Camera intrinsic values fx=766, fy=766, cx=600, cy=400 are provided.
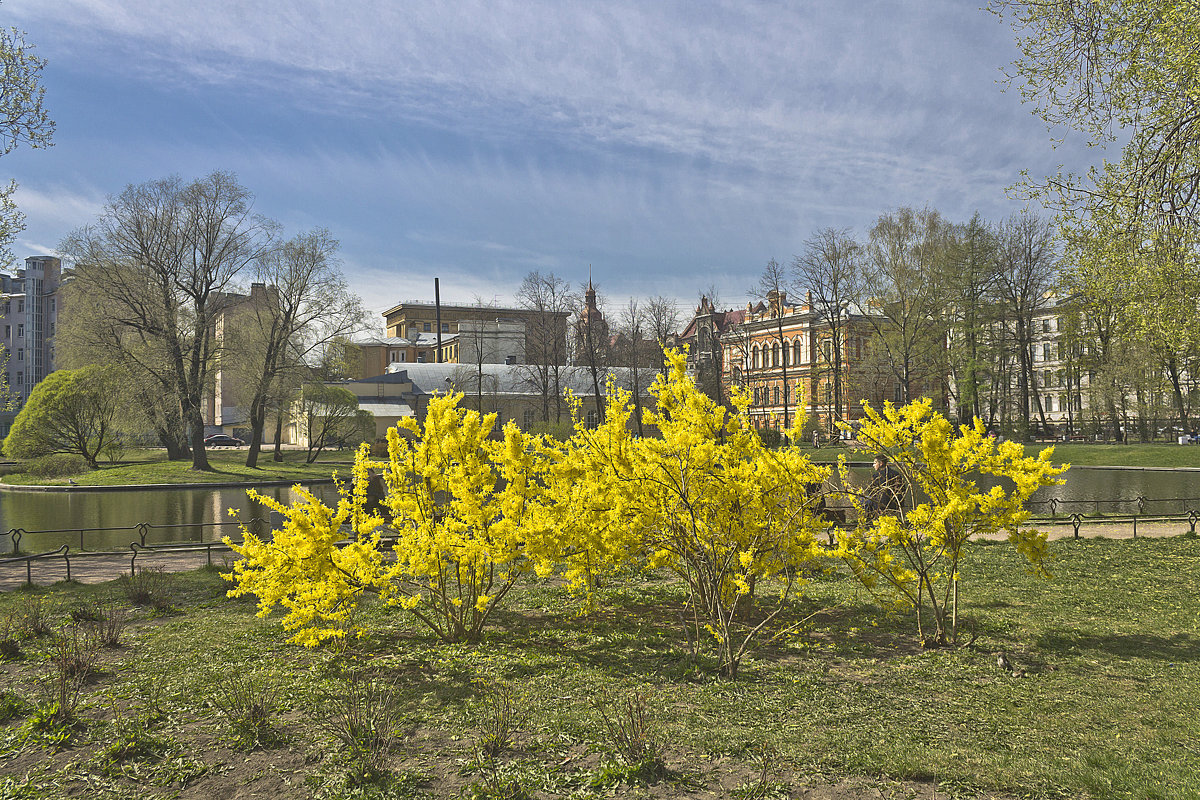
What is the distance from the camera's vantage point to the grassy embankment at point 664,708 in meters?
4.12

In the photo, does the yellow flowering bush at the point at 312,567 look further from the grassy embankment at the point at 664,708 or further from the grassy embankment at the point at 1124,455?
the grassy embankment at the point at 1124,455

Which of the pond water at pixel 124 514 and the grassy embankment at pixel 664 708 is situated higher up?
the grassy embankment at pixel 664 708

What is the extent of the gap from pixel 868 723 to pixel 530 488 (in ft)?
10.7

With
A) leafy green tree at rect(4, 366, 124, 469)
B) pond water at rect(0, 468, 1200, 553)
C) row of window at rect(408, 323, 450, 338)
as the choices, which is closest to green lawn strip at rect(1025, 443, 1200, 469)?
pond water at rect(0, 468, 1200, 553)

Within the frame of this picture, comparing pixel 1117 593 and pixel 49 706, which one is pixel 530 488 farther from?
pixel 1117 593

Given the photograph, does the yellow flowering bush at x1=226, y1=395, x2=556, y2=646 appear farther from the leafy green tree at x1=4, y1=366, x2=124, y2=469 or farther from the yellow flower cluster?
the leafy green tree at x1=4, y1=366, x2=124, y2=469

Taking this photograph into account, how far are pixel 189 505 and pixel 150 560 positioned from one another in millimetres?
12533

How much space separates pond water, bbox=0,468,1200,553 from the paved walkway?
50 centimetres

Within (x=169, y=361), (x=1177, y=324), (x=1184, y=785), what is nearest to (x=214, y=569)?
(x=1184, y=785)

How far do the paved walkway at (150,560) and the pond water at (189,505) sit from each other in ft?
1.64

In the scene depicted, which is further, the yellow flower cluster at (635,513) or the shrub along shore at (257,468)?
the shrub along shore at (257,468)

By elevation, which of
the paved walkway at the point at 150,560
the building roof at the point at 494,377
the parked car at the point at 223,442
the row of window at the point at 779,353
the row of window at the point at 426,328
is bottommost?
the paved walkway at the point at 150,560

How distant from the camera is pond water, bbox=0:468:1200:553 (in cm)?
1634

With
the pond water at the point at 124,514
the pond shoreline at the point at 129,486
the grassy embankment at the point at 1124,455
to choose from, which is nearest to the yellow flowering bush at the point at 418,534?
the pond water at the point at 124,514
